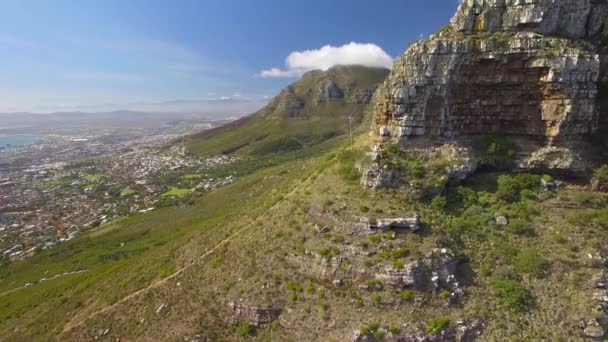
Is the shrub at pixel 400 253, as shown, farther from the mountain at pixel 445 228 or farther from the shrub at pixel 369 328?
the shrub at pixel 369 328

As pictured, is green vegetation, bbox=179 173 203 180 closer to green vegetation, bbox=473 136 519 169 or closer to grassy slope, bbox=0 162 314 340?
grassy slope, bbox=0 162 314 340

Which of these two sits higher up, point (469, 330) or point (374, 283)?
point (374, 283)

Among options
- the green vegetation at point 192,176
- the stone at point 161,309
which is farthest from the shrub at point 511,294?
the green vegetation at point 192,176

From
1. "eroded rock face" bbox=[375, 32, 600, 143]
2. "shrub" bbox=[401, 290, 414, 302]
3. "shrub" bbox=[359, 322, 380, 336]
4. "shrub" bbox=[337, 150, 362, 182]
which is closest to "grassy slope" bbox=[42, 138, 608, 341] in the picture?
"shrub" bbox=[401, 290, 414, 302]

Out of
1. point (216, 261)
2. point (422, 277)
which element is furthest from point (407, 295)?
point (216, 261)

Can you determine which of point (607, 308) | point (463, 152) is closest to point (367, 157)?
point (463, 152)

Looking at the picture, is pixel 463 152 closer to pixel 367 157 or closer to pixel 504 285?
pixel 367 157

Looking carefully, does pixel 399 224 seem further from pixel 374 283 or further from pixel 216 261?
pixel 216 261
